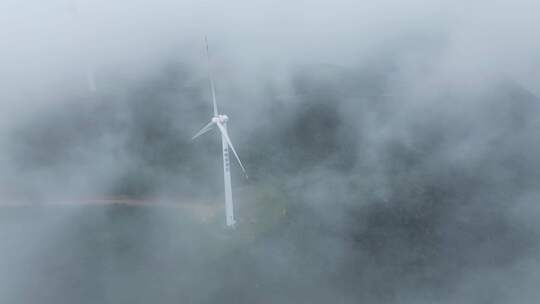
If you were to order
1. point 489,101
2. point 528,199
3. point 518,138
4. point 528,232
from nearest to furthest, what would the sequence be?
point 528,232
point 528,199
point 518,138
point 489,101

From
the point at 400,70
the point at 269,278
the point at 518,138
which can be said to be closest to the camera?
the point at 269,278

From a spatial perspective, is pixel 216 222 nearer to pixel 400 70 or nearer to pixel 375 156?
pixel 375 156

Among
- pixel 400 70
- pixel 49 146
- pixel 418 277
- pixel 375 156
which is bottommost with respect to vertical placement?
pixel 418 277

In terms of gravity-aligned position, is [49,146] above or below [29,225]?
above

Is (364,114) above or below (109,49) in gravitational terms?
below

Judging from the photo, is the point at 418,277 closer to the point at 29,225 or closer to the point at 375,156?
the point at 375,156

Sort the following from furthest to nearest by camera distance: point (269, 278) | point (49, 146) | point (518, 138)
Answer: point (518, 138) < point (49, 146) < point (269, 278)

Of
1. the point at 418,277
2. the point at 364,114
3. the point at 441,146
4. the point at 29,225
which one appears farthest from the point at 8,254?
the point at 441,146

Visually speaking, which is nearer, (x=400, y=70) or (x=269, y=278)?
(x=269, y=278)

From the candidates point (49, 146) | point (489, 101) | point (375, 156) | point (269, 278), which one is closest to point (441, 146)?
point (375, 156)
